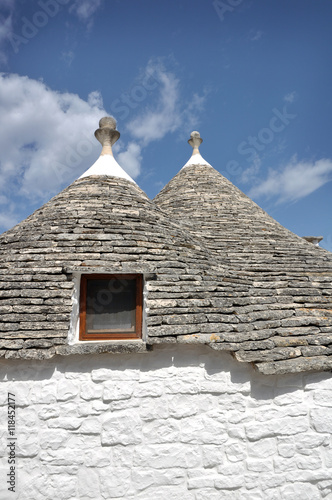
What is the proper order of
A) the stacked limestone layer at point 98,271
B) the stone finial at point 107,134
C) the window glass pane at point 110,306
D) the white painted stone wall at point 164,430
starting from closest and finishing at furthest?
1. the white painted stone wall at point 164,430
2. the stacked limestone layer at point 98,271
3. the window glass pane at point 110,306
4. the stone finial at point 107,134

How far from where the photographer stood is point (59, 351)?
2.83 m

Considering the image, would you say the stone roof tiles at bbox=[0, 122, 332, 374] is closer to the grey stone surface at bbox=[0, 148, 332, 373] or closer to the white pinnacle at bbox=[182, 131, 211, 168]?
the grey stone surface at bbox=[0, 148, 332, 373]

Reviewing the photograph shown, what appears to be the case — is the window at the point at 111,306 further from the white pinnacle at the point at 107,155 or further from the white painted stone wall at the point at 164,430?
the white pinnacle at the point at 107,155

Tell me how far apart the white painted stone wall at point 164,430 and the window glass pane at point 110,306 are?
1.43 feet

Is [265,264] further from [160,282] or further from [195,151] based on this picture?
[195,151]

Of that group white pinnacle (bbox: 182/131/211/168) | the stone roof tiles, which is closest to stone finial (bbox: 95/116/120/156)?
the stone roof tiles

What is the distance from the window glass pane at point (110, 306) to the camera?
3320mm

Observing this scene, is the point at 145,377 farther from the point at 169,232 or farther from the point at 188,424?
the point at 169,232

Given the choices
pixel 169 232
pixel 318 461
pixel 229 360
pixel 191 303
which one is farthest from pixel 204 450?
pixel 169 232

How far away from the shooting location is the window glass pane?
332 cm

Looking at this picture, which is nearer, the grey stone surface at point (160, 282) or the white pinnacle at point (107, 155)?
the grey stone surface at point (160, 282)

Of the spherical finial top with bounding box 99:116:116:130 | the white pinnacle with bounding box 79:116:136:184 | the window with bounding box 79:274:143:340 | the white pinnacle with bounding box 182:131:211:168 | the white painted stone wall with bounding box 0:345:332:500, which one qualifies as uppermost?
the white pinnacle with bounding box 182:131:211:168

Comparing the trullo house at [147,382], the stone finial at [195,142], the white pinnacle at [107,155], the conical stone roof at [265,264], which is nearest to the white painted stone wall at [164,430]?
the trullo house at [147,382]

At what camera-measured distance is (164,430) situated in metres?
2.88
